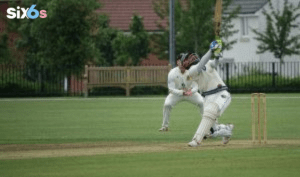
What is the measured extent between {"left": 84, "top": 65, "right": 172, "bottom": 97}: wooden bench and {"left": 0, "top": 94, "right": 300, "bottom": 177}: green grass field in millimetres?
7669

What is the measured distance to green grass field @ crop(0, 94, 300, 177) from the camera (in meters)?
10.4

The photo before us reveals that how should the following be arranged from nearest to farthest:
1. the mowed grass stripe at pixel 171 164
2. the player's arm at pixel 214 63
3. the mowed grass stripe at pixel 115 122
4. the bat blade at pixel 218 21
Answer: the mowed grass stripe at pixel 171 164 → the player's arm at pixel 214 63 → the bat blade at pixel 218 21 → the mowed grass stripe at pixel 115 122

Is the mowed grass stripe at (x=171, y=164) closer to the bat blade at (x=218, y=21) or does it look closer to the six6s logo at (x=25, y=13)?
the bat blade at (x=218, y=21)

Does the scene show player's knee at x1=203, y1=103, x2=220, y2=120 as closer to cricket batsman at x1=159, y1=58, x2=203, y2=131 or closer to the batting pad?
the batting pad

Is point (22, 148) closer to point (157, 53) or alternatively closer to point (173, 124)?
point (173, 124)

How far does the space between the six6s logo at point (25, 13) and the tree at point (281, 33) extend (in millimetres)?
14827

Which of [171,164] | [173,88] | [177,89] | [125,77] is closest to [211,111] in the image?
[171,164]

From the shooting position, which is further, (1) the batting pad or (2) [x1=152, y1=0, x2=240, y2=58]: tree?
(2) [x1=152, y1=0, x2=240, y2=58]: tree

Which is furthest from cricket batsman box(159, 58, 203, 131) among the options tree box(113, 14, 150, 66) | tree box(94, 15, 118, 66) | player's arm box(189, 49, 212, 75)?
tree box(94, 15, 118, 66)

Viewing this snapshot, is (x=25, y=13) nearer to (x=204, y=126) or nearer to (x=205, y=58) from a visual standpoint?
(x=204, y=126)

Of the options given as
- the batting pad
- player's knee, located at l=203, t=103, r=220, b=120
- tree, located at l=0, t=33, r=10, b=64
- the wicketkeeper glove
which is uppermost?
tree, located at l=0, t=33, r=10, b=64

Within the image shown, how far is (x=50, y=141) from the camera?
15938 mm

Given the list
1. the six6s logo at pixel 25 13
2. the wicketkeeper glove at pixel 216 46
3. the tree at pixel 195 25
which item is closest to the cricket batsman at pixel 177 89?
the wicketkeeper glove at pixel 216 46

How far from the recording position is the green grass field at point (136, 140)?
10432 mm
